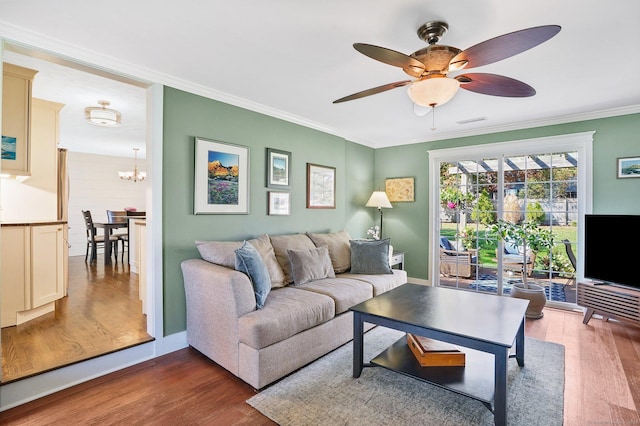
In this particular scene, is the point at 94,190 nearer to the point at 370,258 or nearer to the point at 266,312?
the point at 370,258

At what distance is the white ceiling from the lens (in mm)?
1821

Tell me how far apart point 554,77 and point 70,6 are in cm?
362

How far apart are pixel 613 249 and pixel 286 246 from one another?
11.4 feet

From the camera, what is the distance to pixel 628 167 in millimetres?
3516

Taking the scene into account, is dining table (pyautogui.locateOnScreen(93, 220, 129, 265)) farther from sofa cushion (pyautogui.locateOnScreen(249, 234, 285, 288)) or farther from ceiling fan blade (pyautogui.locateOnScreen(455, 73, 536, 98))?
ceiling fan blade (pyautogui.locateOnScreen(455, 73, 536, 98))

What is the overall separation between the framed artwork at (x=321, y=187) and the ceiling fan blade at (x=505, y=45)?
2638mm

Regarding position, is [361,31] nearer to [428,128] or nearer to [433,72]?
[433,72]

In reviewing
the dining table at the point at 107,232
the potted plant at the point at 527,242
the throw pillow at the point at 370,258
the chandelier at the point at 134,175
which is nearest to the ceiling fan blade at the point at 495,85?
the throw pillow at the point at 370,258

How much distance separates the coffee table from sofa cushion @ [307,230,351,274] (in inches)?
48.0

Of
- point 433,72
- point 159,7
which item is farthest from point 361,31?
point 159,7


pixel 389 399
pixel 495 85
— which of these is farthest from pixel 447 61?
pixel 389 399

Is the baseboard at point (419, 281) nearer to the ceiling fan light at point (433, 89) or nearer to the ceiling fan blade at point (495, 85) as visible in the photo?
the ceiling fan blade at point (495, 85)

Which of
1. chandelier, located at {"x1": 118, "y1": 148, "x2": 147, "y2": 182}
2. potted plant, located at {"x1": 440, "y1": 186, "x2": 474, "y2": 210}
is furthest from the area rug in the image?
chandelier, located at {"x1": 118, "y1": 148, "x2": 147, "y2": 182}

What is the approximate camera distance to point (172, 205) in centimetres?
282
